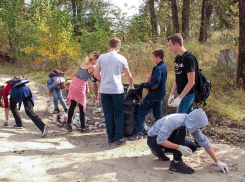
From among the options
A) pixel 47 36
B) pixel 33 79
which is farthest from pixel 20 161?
pixel 47 36

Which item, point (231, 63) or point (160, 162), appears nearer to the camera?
point (160, 162)

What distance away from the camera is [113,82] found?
4270mm

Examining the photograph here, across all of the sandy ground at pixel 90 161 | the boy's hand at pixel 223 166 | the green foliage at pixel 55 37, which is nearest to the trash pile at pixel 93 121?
the sandy ground at pixel 90 161

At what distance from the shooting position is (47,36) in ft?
37.4

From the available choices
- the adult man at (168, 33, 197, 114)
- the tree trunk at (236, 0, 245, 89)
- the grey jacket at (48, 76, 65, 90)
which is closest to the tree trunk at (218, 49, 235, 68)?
the tree trunk at (236, 0, 245, 89)

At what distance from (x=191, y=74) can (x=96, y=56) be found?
2.06 m

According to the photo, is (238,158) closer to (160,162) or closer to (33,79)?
(160,162)

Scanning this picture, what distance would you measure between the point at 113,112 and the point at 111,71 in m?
0.78

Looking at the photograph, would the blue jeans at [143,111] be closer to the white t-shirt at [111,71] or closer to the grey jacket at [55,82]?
the white t-shirt at [111,71]

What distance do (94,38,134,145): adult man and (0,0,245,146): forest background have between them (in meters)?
1.99

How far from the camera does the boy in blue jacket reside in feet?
14.4

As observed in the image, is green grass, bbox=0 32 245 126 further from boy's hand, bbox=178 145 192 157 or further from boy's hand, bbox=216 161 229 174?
boy's hand, bbox=178 145 192 157

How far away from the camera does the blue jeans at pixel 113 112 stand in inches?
172

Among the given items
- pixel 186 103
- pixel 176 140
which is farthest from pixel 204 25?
pixel 176 140
